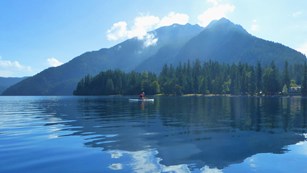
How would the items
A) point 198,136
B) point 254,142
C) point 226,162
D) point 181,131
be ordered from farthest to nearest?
point 181,131, point 198,136, point 254,142, point 226,162

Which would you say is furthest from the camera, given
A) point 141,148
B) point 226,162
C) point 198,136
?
point 198,136

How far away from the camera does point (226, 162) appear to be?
2189cm

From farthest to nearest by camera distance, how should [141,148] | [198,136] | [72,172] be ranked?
[198,136] < [141,148] < [72,172]

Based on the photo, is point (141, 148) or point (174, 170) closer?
point (174, 170)

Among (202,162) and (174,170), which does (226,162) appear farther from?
(174,170)

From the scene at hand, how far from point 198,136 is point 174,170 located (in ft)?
47.2

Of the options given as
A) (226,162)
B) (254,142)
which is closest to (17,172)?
(226,162)

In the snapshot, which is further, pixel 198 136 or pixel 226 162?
pixel 198 136

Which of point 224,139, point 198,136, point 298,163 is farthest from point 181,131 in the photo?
point 298,163

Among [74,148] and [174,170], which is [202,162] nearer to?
[174,170]

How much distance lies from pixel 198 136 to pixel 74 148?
1323cm

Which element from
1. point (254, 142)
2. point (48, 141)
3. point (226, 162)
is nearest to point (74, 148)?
point (48, 141)

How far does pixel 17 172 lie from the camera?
763 inches

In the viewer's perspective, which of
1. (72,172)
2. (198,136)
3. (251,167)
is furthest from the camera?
(198,136)
